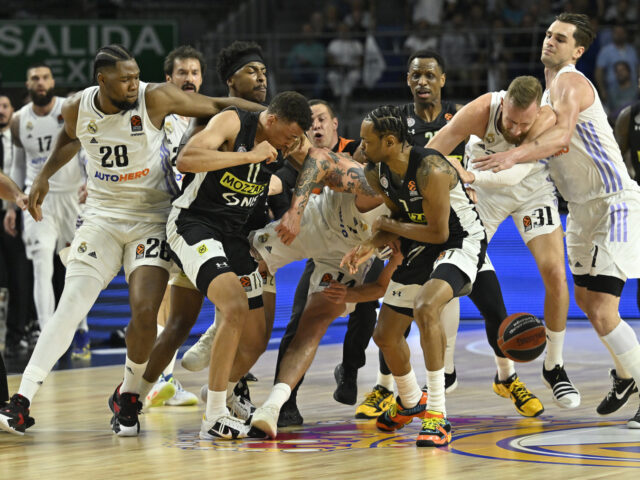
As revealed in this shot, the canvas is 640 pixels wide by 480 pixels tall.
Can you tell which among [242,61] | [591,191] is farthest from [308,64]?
[591,191]

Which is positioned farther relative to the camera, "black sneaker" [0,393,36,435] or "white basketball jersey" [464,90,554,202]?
"white basketball jersey" [464,90,554,202]

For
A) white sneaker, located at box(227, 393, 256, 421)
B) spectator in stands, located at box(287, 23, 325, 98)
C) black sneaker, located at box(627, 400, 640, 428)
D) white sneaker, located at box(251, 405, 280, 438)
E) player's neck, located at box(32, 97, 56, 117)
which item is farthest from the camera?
spectator in stands, located at box(287, 23, 325, 98)

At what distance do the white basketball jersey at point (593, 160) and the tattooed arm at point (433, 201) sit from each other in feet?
3.33

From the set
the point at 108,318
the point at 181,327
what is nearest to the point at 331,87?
the point at 108,318

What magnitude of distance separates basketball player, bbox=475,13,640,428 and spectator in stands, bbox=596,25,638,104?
7.62 meters

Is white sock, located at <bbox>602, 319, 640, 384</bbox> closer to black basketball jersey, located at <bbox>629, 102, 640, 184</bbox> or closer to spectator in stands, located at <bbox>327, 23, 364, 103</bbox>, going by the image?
black basketball jersey, located at <bbox>629, 102, 640, 184</bbox>

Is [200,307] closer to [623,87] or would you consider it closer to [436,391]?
[436,391]

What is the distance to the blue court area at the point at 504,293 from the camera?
1199 centimetres

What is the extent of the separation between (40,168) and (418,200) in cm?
530

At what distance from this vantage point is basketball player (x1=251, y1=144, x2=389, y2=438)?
613 cm

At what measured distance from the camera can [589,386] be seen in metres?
7.57

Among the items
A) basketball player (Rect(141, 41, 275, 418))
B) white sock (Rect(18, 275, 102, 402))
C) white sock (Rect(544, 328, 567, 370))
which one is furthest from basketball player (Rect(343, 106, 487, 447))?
white sock (Rect(18, 275, 102, 402))

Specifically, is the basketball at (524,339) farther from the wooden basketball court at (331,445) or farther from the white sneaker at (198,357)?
the white sneaker at (198,357)

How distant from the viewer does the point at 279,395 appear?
589cm
